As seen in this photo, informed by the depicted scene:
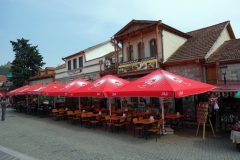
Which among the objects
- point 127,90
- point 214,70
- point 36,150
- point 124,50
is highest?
point 124,50

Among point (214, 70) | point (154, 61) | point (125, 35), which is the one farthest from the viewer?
point (125, 35)

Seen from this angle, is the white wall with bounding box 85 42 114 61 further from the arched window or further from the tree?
the tree

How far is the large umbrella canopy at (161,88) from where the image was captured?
767 cm

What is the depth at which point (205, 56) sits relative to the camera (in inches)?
487

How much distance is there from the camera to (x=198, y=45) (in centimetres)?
1456

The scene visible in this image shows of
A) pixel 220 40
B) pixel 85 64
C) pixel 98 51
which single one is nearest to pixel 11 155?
pixel 220 40

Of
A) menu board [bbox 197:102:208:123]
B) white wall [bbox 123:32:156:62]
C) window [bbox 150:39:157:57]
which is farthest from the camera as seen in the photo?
white wall [bbox 123:32:156:62]

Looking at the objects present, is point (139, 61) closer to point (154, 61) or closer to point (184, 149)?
point (154, 61)

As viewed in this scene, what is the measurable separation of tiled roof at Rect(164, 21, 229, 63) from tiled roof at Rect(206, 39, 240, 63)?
57cm

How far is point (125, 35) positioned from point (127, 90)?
853 centimetres

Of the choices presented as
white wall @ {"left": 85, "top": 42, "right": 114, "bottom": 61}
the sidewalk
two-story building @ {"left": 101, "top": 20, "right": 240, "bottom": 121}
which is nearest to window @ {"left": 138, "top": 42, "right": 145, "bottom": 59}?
two-story building @ {"left": 101, "top": 20, "right": 240, "bottom": 121}

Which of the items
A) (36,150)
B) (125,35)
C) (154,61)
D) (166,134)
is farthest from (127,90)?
(125,35)

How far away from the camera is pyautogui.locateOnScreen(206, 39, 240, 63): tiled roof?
1162 centimetres

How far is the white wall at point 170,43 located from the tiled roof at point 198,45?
1.03ft
